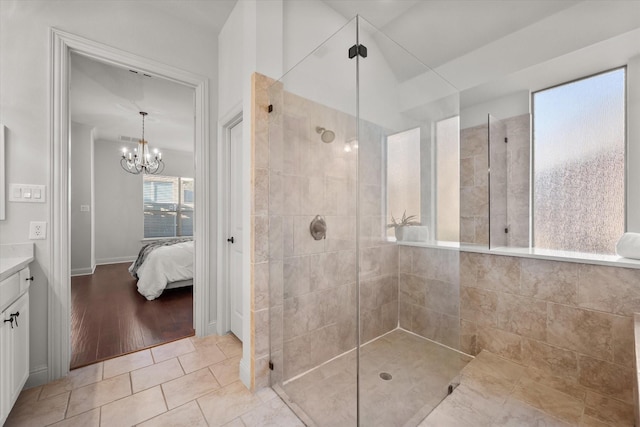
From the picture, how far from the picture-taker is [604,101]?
2.06 meters

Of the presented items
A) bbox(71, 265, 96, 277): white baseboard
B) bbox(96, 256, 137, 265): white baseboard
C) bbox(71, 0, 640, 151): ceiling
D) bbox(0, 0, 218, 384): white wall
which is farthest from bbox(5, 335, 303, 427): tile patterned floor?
bbox(96, 256, 137, 265): white baseboard

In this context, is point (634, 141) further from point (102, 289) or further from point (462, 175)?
point (102, 289)

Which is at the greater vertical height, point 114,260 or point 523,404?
point 114,260

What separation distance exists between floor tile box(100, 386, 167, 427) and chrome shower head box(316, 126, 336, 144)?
1.87m

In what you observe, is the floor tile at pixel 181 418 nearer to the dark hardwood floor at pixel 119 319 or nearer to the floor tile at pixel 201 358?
the floor tile at pixel 201 358

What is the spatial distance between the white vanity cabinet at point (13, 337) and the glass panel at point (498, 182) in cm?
321

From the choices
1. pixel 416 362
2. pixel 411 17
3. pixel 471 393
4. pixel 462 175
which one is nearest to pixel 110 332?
pixel 416 362

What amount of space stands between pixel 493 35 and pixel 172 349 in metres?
3.69

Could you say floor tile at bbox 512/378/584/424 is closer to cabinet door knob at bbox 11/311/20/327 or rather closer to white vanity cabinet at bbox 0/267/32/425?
white vanity cabinet at bbox 0/267/32/425

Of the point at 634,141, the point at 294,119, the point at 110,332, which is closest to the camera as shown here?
the point at 294,119

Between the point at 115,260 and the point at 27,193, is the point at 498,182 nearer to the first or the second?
the point at 27,193

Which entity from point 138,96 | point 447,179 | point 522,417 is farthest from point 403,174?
point 138,96

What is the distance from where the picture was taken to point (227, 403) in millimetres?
1634

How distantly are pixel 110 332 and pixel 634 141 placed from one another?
4547 millimetres
